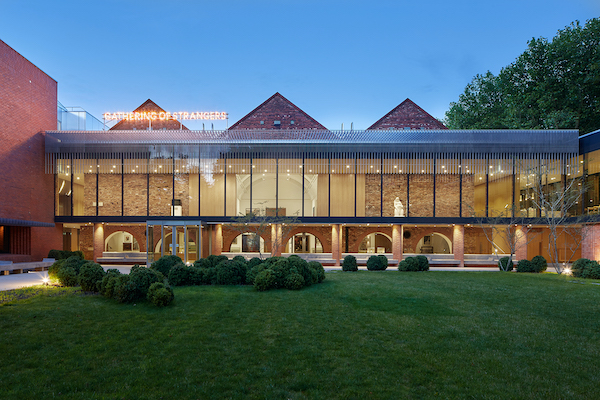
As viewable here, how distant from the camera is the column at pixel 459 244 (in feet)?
79.4

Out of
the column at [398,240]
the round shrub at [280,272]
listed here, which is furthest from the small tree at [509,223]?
the round shrub at [280,272]

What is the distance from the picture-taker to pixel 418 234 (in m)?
27.6

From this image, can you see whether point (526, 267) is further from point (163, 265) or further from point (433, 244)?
point (163, 265)

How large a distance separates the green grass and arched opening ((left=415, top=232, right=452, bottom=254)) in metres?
18.0

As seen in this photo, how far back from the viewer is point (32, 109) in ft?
73.4

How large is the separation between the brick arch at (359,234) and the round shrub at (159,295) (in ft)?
65.1

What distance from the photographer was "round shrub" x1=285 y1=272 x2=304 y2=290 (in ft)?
38.0

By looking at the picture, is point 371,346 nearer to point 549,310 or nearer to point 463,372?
point 463,372

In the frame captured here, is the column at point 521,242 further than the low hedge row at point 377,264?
Yes

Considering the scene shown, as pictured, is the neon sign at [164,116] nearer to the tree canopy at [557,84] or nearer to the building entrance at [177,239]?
the building entrance at [177,239]

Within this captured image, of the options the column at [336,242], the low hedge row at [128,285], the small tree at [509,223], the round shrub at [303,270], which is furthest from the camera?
the column at [336,242]

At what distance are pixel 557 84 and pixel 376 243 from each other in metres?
24.2

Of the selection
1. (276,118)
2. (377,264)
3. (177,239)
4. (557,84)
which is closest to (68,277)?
(177,239)

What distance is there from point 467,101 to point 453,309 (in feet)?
128
